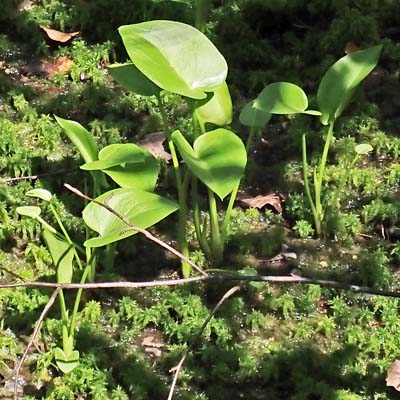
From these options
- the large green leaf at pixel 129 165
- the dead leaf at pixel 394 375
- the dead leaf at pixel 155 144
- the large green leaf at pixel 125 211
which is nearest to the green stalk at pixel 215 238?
the large green leaf at pixel 129 165

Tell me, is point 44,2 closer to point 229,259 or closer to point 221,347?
point 229,259

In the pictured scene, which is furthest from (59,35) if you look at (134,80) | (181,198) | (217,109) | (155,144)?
(181,198)

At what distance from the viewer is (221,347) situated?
3.02 metres

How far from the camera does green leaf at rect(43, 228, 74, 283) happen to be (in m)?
2.96

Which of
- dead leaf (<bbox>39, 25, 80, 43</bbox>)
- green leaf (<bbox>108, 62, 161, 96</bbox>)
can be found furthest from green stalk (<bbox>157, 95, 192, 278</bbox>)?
dead leaf (<bbox>39, 25, 80, 43</bbox>)

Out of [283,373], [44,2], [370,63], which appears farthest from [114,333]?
[44,2]

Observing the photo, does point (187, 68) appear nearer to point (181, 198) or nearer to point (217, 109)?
point (217, 109)

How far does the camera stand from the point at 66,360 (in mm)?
2818

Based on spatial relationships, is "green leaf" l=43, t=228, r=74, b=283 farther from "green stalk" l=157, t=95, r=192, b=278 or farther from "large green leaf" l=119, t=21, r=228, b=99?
"large green leaf" l=119, t=21, r=228, b=99

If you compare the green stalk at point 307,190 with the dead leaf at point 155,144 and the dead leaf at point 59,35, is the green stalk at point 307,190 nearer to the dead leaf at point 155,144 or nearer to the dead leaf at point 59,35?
the dead leaf at point 155,144

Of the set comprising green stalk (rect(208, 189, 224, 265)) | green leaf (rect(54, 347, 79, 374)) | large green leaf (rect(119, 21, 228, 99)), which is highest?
large green leaf (rect(119, 21, 228, 99))

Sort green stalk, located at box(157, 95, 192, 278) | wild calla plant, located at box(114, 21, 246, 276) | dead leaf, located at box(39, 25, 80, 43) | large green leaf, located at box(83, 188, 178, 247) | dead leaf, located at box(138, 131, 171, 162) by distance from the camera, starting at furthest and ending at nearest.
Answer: dead leaf, located at box(39, 25, 80, 43) → dead leaf, located at box(138, 131, 171, 162) → green stalk, located at box(157, 95, 192, 278) → wild calla plant, located at box(114, 21, 246, 276) → large green leaf, located at box(83, 188, 178, 247)

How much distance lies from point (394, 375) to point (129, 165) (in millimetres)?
1119

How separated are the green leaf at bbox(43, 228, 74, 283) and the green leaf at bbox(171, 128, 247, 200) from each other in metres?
0.51
